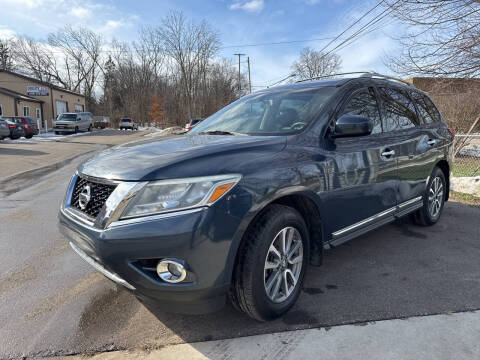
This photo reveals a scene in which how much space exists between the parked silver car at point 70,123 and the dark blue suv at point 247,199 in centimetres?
3052

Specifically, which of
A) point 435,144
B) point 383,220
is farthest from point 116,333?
point 435,144

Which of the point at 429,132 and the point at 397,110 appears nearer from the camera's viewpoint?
the point at 397,110

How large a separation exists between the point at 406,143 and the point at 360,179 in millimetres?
1062

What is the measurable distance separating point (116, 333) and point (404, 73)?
1082cm

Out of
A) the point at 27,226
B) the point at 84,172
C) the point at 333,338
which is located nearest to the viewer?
the point at 333,338

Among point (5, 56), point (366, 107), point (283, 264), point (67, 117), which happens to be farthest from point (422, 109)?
point (5, 56)

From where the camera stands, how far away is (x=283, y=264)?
2.46 meters

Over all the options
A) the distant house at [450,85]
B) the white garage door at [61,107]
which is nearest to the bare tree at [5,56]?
the white garage door at [61,107]

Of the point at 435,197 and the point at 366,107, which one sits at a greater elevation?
the point at 366,107

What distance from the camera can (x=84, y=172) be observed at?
7.93 ft

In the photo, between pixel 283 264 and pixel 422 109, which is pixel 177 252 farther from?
pixel 422 109

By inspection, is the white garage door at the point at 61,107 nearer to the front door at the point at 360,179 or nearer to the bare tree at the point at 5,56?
the bare tree at the point at 5,56

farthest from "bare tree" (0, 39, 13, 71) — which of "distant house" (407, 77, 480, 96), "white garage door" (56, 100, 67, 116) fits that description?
"distant house" (407, 77, 480, 96)

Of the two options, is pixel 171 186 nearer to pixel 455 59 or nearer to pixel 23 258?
pixel 23 258
